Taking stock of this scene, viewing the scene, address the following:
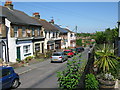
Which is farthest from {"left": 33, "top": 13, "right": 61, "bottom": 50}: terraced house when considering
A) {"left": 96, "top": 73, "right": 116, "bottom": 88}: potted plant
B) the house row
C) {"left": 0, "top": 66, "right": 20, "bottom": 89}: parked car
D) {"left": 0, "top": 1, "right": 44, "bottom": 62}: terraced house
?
{"left": 96, "top": 73, "right": 116, "bottom": 88}: potted plant

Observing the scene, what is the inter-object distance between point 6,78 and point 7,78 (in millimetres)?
95

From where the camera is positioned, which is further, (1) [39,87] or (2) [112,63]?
(1) [39,87]

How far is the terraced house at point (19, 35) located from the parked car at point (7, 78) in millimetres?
10411

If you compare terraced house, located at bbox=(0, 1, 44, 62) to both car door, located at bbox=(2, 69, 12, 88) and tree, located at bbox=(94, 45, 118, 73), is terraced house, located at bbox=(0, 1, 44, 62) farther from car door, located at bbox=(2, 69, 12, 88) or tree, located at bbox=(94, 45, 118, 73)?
tree, located at bbox=(94, 45, 118, 73)

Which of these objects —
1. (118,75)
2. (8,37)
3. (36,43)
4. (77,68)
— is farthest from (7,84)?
(36,43)

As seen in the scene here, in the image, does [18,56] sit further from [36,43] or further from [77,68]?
[77,68]

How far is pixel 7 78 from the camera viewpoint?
32.2 feet

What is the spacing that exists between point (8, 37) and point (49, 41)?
46.5 ft

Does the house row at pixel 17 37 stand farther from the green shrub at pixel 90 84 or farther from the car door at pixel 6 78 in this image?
the green shrub at pixel 90 84

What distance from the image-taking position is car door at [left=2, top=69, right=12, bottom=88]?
952cm

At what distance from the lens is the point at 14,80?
35.1 feet

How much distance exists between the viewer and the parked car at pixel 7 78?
9.52m

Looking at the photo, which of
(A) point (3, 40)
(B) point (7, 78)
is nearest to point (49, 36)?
(A) point (3, 40)

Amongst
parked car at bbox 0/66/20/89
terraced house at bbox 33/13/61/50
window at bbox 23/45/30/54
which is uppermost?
terraced house at bbox 33/13/61/50
